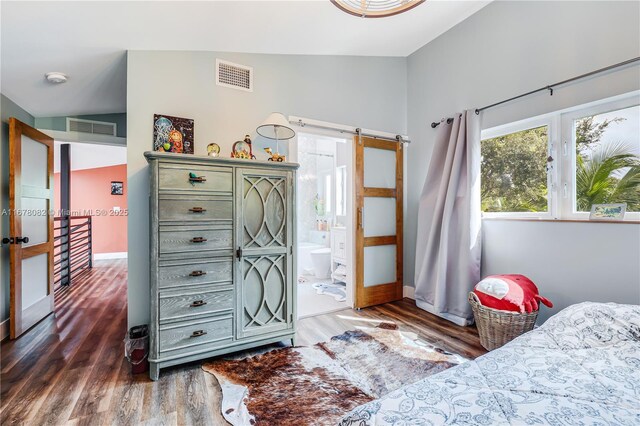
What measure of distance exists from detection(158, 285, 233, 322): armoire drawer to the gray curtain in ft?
6.65

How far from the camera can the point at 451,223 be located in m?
2.99

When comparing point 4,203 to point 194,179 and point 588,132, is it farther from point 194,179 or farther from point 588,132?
point 588,132

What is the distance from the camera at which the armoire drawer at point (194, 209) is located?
192 cm

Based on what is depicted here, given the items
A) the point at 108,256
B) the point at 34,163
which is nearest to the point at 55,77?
the point at 34,163

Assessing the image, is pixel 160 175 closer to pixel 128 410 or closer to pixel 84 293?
pixel 128 410

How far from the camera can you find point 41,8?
5.68ft

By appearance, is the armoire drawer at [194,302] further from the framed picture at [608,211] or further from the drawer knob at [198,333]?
the framed picture at [608,211]

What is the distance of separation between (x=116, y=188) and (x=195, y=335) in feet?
20.5

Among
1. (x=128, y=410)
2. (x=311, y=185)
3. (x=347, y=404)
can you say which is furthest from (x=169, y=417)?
(x=311, y=185)

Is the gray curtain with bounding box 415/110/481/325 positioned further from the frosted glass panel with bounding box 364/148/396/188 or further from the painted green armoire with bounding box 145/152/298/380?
the painted green armoire with bounding box 145/152/298/380

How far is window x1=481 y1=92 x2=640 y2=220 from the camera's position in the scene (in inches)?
80.4

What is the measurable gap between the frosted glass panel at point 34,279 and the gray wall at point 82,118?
1.43 metres

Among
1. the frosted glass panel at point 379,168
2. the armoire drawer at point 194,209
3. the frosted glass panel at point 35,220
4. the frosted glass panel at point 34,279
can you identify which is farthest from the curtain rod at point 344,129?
the frosted glass panel at point 34,279

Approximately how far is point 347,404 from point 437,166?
243 cm
